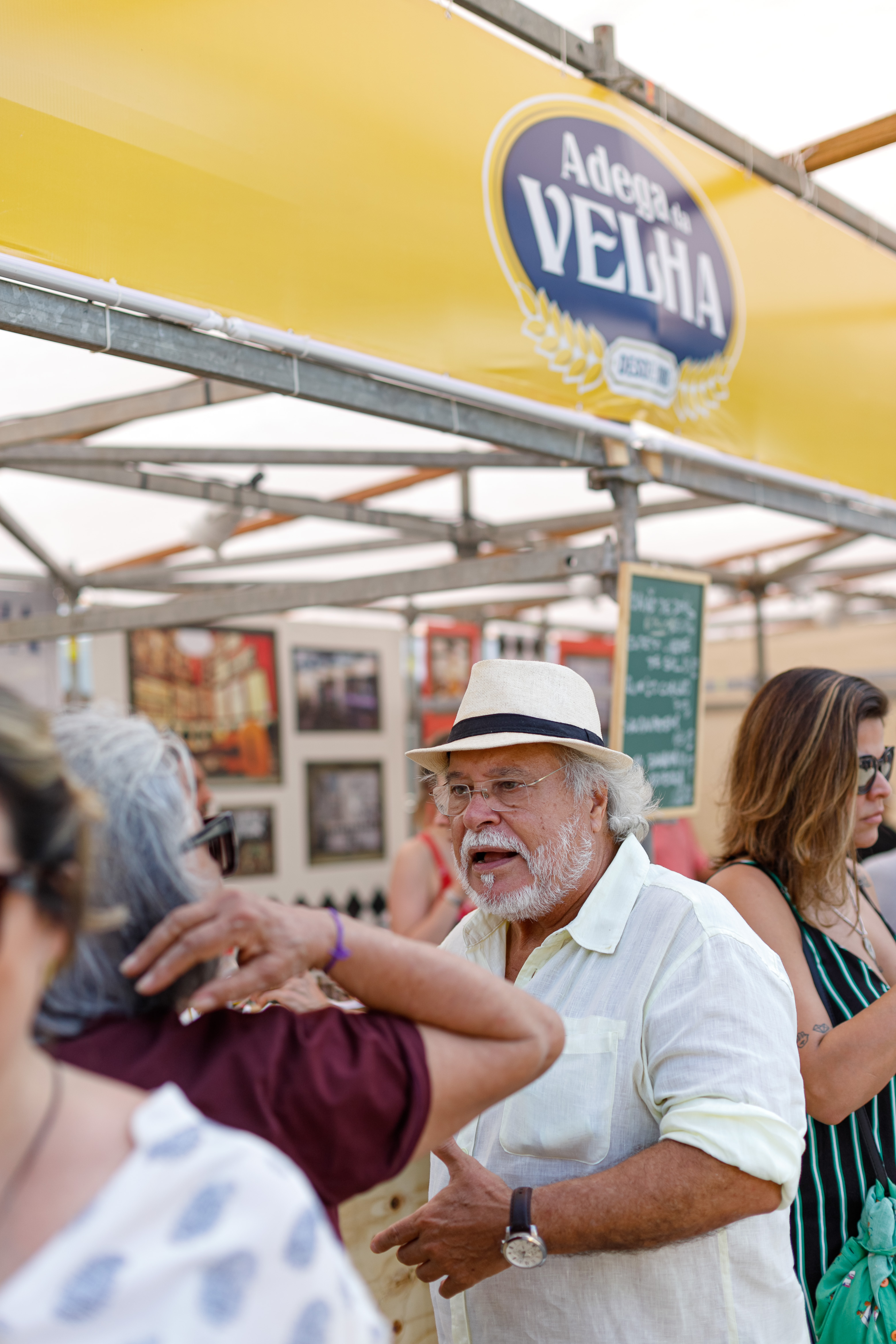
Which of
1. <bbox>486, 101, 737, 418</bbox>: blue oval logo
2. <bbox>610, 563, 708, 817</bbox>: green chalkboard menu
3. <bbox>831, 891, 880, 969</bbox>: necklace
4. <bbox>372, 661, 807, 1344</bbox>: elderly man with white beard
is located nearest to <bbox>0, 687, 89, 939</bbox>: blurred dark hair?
<bbox>372, 661, 807, 1344</bbox>: elderly man with white beard

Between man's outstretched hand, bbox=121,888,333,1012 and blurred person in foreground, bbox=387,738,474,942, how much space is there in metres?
3.34

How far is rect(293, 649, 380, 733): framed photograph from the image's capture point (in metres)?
5.93

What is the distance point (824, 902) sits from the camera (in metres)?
2.30

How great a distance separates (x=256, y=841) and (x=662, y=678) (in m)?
2.73

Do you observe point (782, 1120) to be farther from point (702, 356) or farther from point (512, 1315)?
point (702, 356)

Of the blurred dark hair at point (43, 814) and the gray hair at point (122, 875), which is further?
the gray hair at point (122, 875)

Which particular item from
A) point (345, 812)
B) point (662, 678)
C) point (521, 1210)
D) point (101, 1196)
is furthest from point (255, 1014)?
point (345, 812)

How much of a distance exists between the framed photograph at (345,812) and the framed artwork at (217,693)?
0.29 metres

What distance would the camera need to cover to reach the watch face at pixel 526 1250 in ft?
5.46

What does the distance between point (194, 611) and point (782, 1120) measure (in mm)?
2714

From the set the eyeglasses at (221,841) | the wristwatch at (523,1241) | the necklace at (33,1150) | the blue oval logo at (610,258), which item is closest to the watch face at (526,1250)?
the wristwatch at (523,1241)

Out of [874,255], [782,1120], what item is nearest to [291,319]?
[782,1120]

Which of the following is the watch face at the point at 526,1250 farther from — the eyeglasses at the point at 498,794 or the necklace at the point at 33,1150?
the necklace at the point at 33,1150

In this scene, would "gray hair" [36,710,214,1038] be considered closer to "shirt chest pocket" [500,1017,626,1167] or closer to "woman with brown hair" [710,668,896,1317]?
"shirt chest pocket" [500,1017,626,1167]
